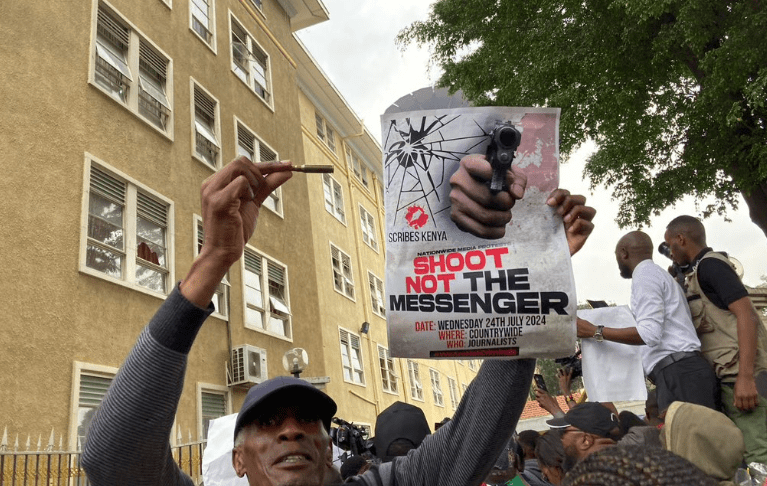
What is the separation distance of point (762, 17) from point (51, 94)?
10013 millimetres

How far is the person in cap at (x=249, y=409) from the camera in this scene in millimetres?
1771

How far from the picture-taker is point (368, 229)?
1069 inches

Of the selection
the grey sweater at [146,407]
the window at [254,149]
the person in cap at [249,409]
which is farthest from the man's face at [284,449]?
the window at [254,149]

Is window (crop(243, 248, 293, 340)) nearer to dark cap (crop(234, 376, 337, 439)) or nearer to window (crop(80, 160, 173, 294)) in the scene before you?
window (crop(80, 160, 173, 294))

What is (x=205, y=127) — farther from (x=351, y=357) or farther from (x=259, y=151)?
(x=351, y=357)

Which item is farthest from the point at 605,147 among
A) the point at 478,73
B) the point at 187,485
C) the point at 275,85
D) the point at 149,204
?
the point at 187,485

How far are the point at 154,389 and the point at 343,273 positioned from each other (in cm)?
2124

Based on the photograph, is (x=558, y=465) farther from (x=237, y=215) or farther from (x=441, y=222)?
(x=237, y=215)

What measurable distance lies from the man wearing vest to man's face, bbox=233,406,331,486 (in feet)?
7.27

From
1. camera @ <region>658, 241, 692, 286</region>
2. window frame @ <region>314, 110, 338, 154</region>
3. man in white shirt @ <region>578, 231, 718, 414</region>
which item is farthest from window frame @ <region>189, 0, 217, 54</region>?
man in white shirt @ <region>578, 231, 718, 414</region>

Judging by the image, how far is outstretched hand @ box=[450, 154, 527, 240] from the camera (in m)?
2.20

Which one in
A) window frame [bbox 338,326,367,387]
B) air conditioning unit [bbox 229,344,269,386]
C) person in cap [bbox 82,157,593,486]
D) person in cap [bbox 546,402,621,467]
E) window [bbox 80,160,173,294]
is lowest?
person in cap [bbox 546,402,621,467]

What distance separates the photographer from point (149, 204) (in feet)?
38.9

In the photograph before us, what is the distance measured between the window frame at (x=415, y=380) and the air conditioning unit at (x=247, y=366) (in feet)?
45.3
